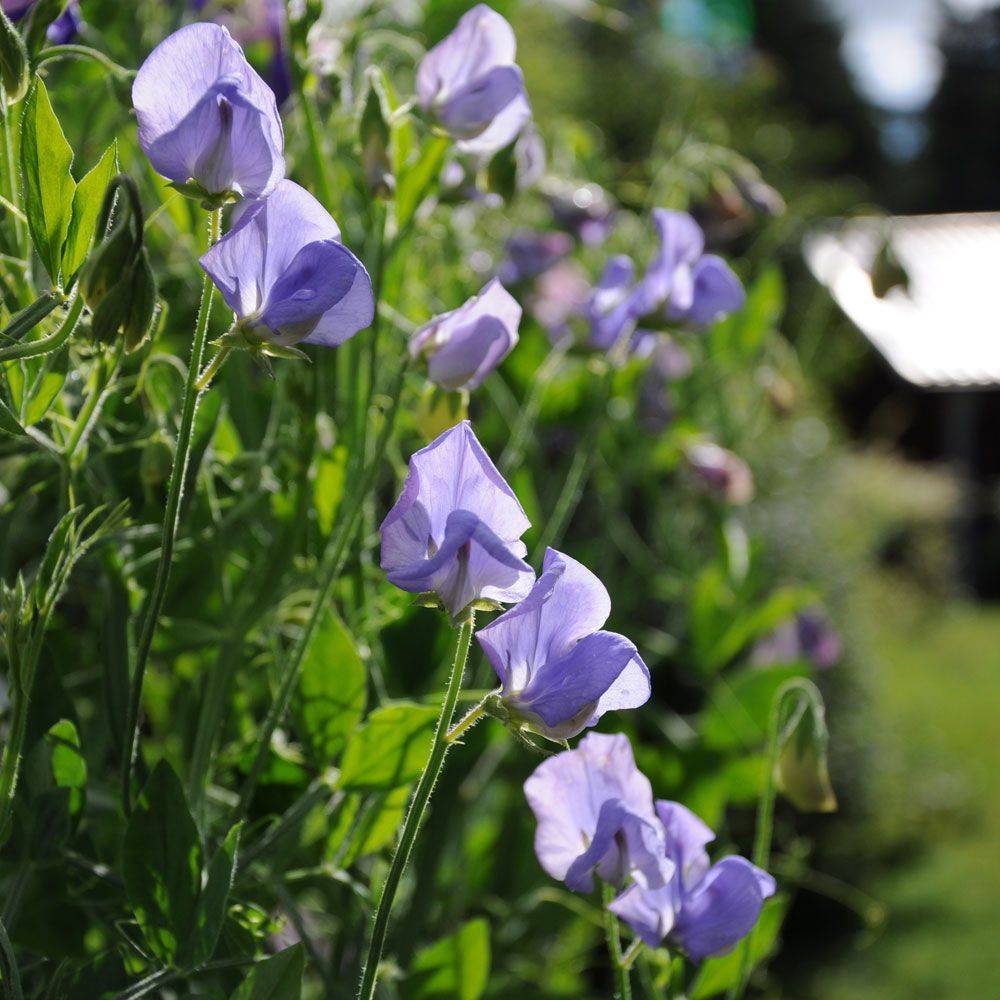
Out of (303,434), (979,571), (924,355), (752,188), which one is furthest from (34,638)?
(924,355)

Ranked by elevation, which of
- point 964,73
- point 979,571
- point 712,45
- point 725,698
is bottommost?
point 964,73

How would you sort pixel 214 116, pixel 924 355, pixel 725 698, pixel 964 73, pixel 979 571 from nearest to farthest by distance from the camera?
1. pixel 214 116
2. pixel 725 698
3. pixel 979 571
4. pixel 924 355
5. pixel 964 73

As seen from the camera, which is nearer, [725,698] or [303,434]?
[303,434]

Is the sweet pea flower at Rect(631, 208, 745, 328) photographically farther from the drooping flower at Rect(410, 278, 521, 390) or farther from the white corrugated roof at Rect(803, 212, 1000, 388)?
the white corrugated roof at Rect(803, 212, 1000, 388)

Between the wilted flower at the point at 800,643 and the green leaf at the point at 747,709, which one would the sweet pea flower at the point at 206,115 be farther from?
the wilted flower at the point at 800,643

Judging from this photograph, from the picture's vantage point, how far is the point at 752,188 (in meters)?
1.23

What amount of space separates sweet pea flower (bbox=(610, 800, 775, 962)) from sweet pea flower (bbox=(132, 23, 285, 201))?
0.30 metres

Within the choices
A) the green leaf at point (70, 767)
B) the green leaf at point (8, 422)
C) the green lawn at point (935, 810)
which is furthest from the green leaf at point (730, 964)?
the green lawn at point (935, 810)

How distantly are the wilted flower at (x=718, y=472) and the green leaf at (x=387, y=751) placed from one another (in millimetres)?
748

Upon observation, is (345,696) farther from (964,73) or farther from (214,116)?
(964,73)

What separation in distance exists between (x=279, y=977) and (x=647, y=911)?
159mm

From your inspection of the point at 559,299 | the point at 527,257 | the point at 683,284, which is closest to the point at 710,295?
the point at 683,284

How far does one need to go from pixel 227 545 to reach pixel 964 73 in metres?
26.0

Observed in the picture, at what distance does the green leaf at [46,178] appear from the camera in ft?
1.58
